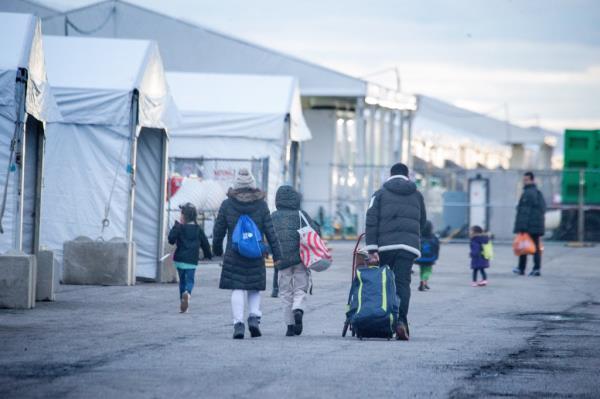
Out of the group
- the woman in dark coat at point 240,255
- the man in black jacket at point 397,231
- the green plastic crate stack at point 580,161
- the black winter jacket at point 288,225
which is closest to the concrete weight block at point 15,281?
the woman in dark coat at point 240,255

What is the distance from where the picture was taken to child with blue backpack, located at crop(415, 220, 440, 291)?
21109 millimetres

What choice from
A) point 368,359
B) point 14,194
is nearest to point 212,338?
point 368,359

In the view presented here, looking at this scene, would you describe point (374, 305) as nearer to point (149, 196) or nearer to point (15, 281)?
point (15, 281)

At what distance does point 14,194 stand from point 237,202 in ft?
14.6

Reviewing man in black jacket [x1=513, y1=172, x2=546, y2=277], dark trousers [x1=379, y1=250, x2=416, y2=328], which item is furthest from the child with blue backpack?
dark trousers [x1=379, y1=250, x2=416, y2=328]

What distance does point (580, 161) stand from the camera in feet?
145

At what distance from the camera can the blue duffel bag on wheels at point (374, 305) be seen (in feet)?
43.4

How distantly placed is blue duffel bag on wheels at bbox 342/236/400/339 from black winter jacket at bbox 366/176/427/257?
1.30 ft

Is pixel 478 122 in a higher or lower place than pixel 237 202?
higher

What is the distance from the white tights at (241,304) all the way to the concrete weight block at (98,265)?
754 centimetres

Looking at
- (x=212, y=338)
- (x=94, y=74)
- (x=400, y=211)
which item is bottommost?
(x=212, y=338)

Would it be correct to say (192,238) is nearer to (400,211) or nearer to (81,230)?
(400,211)

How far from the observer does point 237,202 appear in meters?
13.7

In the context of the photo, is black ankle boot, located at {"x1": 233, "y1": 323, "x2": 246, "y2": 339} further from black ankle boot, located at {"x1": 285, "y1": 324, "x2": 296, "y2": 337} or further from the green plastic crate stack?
the green plastic crate stack
